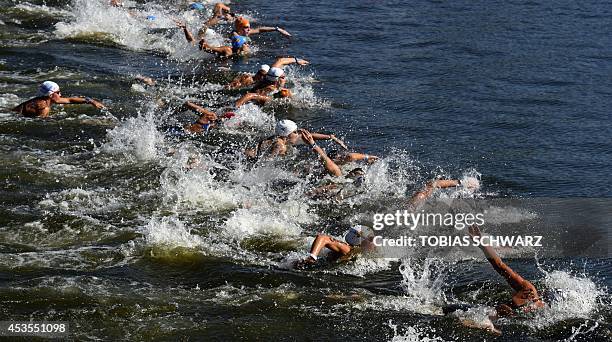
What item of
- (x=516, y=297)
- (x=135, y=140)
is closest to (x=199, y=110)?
(x=135, y=140)

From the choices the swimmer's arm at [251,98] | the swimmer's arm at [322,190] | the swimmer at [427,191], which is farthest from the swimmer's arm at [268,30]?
the swimmer at [427,191]

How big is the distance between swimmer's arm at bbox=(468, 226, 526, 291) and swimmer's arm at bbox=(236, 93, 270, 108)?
29.0 feet

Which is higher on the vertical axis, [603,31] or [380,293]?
[603,31]

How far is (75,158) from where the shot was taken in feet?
50.6

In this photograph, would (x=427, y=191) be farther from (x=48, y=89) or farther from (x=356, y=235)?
(x=48, y=89)

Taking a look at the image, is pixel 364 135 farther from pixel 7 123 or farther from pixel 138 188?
pixel 7 123

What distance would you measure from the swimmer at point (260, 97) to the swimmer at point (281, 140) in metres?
2.47

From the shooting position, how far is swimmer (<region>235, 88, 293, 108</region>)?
18547 millimetres

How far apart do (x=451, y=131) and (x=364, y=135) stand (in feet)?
6.81

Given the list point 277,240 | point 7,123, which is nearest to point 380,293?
point 277,240

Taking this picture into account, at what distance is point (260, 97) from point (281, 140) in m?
3.26

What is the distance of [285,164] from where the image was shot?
1593cm

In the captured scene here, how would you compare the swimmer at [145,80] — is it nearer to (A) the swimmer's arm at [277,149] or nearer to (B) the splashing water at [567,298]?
(A) the swimmer's arm at [277,149]

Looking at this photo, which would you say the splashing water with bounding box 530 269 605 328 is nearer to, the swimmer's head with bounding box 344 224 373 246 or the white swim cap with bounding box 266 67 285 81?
the swimmer's head with bounding box 344 224 373 246
